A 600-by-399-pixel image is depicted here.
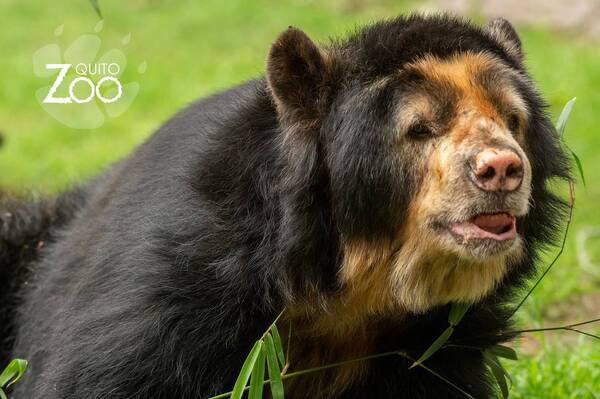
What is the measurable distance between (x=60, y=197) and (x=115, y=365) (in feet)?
6.51

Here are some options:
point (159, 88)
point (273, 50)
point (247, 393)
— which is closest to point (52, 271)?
point (247, 393)

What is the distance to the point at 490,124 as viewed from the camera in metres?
3.98

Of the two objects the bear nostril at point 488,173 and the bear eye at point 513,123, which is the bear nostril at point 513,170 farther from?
the bear eye at point 513,123

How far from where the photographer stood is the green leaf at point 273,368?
13.2ft

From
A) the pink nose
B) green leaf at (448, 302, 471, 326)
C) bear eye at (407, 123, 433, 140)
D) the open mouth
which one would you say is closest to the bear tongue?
the open mouth

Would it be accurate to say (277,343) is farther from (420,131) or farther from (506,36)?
(506,36)

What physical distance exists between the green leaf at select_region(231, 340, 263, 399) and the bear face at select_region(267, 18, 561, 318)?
0.47 meters

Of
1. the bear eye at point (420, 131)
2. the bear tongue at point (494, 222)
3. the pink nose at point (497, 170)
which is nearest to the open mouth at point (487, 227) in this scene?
the bear tongue at point (494, 222)

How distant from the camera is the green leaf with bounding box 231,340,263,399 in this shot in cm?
396

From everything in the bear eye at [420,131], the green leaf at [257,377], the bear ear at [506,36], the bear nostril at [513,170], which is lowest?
the green leaf at [257,377]

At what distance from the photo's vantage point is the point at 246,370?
3984 mm

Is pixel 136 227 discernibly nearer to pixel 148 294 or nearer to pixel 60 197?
pixel 148 294

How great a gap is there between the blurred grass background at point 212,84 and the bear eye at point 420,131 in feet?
5.70

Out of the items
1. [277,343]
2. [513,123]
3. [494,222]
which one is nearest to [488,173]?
[494,222]
